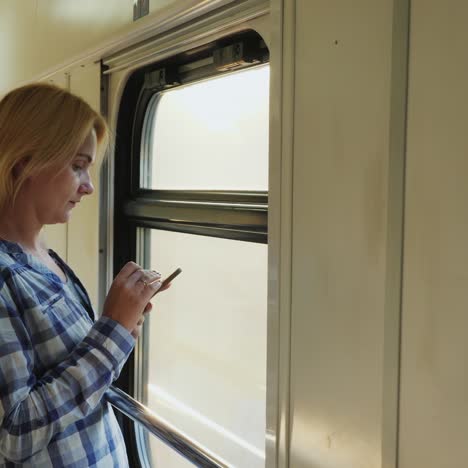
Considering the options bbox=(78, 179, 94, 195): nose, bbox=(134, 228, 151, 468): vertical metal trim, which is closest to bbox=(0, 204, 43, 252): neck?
bbox=(78, 179, 94, 195): nose

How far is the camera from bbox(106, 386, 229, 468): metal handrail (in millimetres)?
1359

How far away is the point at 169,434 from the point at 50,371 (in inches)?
18.1

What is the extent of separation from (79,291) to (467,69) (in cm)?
102

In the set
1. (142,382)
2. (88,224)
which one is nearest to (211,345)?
(142,382)

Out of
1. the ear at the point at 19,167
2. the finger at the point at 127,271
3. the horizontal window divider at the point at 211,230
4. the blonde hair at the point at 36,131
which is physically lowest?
the finger at the point at 127,271

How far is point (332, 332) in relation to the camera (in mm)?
1095

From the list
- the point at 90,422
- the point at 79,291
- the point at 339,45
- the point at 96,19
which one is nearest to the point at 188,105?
the point at 96,19

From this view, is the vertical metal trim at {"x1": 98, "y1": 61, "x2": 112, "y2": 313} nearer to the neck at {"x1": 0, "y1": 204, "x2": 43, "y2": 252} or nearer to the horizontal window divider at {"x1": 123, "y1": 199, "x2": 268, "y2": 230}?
the horizontal window divider at {"x1": 123, "y1": 199, "x2": 268, "y2": 230}

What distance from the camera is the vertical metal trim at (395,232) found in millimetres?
952

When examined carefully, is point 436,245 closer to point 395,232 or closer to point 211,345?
point 395,232

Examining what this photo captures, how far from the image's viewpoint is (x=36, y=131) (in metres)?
1.20

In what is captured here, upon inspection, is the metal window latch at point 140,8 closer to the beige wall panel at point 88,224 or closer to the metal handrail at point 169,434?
the beige wall panel at point 88,224

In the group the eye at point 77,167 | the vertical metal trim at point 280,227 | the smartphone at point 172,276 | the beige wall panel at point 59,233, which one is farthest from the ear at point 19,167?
the beige wall panel at point 59,233

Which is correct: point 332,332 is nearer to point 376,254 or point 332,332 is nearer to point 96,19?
point 376,254
